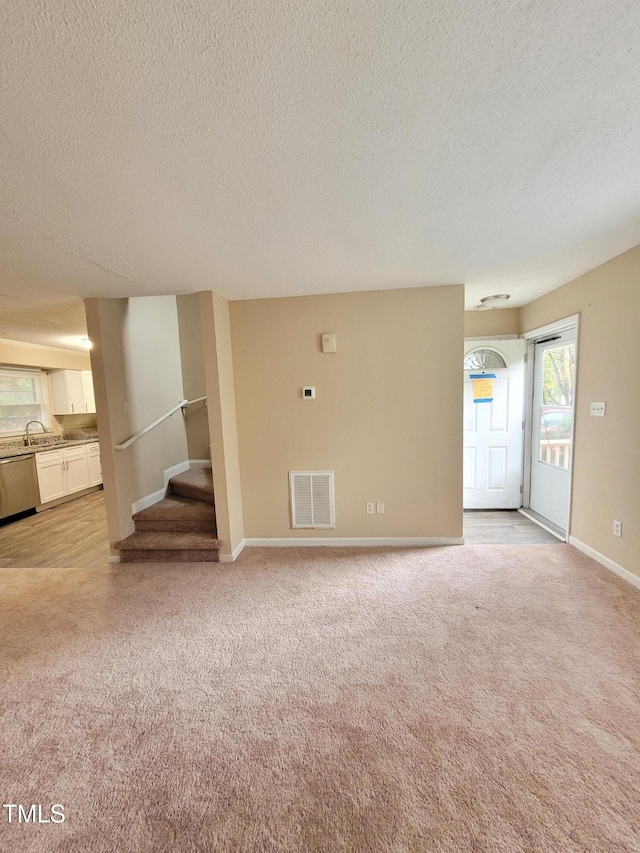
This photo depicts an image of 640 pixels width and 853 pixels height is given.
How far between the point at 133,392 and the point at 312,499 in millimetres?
2141

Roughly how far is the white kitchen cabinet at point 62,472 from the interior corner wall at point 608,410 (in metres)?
6.56

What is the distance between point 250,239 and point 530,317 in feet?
10.9

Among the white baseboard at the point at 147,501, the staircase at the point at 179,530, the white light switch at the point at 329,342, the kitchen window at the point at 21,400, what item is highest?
the white light switch at the point at 329,342

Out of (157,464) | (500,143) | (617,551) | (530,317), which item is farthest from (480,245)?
(157,464)

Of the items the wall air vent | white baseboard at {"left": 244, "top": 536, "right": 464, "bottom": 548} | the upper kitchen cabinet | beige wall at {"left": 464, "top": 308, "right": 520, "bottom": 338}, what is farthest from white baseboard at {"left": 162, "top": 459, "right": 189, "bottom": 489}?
beige wall at {"left": 464, "top": 308, "right": 520, "bottom": 338}

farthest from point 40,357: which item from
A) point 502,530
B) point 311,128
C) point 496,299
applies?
point 502,530

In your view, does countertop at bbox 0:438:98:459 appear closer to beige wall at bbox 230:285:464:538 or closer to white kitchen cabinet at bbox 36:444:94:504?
white kitchen cabinet at bbox 36:444:94:504

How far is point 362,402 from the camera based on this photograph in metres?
3.12

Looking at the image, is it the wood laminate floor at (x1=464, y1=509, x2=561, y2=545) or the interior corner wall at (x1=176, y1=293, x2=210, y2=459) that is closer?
the wood laminate floor at (x1=464, y1=509, x2=561, y2=545)

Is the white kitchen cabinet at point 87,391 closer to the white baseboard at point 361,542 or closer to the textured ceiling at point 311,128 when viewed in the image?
the textured ceiling at point 311,128

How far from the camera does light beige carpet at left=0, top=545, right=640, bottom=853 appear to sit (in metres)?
1.13

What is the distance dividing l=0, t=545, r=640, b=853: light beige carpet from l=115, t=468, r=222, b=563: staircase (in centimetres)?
45

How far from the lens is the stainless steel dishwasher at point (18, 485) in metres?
4.22

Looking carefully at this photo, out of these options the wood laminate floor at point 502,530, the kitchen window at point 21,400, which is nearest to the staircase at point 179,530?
the wood laminate floor at point 502,530
